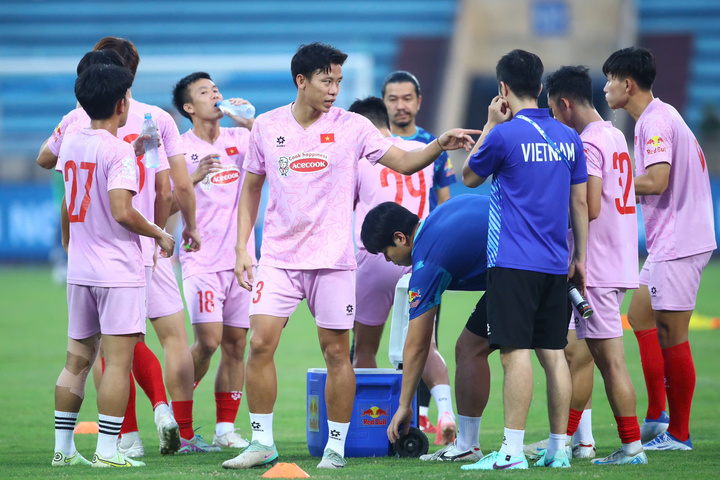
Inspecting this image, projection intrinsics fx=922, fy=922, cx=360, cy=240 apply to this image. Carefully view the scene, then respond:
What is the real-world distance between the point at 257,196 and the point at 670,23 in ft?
92.3

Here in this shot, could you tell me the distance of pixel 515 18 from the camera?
93.1ft

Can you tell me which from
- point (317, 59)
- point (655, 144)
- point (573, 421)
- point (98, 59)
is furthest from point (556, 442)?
point (98, 59)

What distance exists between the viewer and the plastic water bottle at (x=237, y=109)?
255 inches

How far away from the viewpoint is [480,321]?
5.20 metres

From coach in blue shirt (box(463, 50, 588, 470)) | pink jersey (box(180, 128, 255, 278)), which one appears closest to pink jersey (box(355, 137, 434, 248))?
pink jersey (box(180, 128, 255, 278))

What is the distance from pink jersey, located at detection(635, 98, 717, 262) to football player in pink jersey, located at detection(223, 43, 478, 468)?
5.45 ft

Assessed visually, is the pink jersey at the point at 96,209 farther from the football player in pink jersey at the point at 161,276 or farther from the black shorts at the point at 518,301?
the black shorts at the point at 518,301

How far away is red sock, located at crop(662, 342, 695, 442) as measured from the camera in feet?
18.6

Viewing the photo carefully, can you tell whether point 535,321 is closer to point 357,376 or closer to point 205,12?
point 357,376

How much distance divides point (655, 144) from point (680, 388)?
1519 millimetres

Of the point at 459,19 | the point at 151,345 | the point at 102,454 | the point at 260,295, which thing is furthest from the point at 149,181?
the point at 459,19

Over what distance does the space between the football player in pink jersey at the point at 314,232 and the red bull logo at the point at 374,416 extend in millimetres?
384

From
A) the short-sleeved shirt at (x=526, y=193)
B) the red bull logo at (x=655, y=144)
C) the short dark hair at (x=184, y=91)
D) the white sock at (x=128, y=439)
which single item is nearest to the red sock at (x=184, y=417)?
the white sock at (x=128, y=439)

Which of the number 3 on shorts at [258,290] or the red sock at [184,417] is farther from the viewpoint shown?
the red sock at [184,417]
